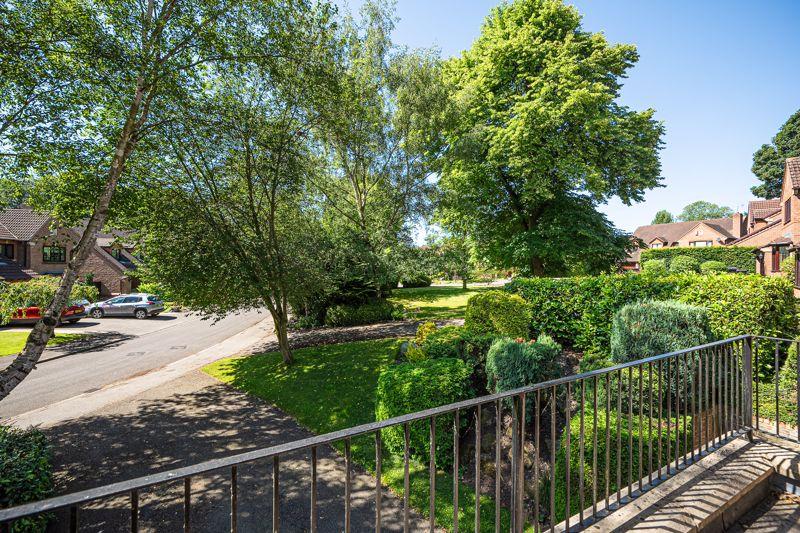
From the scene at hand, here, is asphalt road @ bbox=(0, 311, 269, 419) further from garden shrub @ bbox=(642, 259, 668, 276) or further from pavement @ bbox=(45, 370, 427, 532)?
garden shrub @ bbox=(642, 259, 668, 276)

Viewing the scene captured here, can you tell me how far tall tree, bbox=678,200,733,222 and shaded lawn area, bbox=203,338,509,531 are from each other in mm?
103713

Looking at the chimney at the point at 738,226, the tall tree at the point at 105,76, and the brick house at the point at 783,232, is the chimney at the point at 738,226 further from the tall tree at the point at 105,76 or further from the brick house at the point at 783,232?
the tall tree at the point at 105,76

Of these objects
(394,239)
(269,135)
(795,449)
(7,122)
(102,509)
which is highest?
(269,135)

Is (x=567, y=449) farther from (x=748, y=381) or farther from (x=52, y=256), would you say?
(x=52, y=256)

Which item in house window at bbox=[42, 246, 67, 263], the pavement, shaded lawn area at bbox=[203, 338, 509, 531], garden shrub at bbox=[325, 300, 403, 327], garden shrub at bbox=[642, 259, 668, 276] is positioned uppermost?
house window at bbox=[42, 246, 67, 263]

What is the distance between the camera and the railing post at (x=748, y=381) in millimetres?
3652

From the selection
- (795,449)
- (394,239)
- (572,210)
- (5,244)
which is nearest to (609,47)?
(572,210)

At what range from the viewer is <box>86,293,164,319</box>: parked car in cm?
2266

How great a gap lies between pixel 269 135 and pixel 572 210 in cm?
1353

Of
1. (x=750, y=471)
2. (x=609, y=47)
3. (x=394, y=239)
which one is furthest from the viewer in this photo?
(x=394, y=239)

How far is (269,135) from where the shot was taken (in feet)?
30.0

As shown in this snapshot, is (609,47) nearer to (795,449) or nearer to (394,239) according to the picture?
(394,239)

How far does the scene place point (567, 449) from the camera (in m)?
2.48

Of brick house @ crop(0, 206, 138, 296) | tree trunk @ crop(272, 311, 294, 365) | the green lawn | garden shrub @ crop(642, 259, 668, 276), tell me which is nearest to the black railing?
garden shrub @ crop(642, 259, 668, 276)
